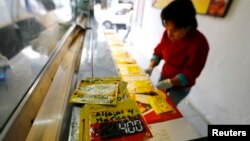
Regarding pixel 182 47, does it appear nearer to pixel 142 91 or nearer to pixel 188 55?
pixel 188 55

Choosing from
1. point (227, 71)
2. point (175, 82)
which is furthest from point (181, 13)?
point (227, 71)

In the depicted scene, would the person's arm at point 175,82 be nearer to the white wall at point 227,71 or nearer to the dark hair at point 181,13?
the dark hair at point 181,13

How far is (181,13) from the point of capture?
0.89 meters

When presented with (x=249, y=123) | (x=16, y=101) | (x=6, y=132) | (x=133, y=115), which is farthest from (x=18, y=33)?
(x=249, y=123)

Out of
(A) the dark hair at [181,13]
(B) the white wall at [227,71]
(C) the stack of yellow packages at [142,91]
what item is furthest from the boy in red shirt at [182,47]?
(B) the white wall at [227,71]

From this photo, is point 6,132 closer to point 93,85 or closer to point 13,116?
point 13,116

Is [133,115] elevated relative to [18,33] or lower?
lower

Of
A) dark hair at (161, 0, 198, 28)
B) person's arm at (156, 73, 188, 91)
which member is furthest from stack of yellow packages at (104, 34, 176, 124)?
dark hair at (161, 0, 198, 28)

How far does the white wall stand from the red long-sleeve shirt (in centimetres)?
65

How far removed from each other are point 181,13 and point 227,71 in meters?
1.00

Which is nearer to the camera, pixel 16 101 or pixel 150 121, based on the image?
pixel 16 101

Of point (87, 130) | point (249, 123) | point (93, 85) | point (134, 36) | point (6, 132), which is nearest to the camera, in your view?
point (6, 132)

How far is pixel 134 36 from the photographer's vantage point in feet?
14.6

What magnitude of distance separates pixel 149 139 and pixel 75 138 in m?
0.23
